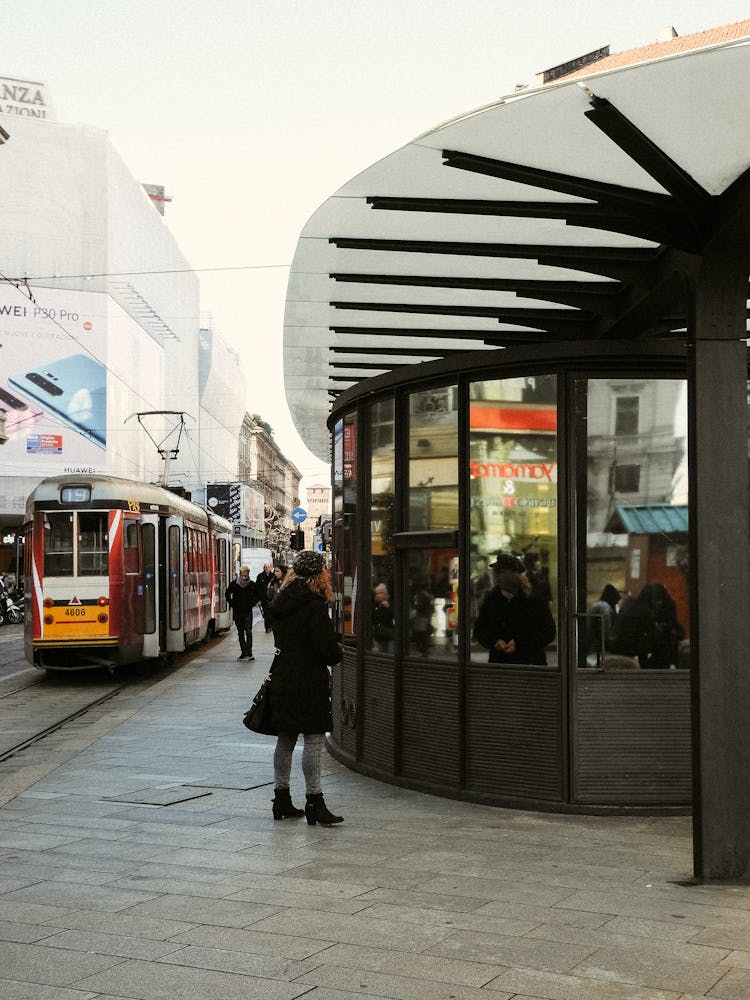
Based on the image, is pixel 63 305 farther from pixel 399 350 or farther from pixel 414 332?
pixel 414 332

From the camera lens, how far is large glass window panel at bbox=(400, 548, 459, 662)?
27.5 feet

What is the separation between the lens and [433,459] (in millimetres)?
8609

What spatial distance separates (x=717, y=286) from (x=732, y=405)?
0.60 m

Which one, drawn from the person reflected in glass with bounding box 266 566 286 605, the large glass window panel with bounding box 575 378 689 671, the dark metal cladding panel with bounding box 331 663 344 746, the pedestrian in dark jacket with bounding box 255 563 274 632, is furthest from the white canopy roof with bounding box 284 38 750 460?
the person reflected in glass with bounding box 266 566 286 605

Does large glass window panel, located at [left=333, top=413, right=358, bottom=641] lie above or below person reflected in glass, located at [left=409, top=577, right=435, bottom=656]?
above

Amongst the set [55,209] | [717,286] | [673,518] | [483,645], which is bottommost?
[483,645]

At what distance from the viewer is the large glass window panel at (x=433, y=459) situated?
8414mm

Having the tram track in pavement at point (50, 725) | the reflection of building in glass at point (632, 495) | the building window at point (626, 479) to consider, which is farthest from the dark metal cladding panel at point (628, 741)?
the tram track in pavement at point (50, 725)

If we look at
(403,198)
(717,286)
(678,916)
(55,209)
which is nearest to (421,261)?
(403,198)

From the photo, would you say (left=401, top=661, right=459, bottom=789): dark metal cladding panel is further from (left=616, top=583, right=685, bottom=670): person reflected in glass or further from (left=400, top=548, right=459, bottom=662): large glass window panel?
(left=616, top=583, right=685, bottom=670): person reflected in glass

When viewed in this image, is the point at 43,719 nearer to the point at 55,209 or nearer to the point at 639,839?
the point at 639,839

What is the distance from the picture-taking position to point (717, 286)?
20.3 ft

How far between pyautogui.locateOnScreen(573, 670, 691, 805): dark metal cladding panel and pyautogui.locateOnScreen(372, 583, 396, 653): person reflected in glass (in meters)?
1.75

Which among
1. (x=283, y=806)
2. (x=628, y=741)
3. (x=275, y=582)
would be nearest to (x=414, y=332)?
(x=628, y=741)
